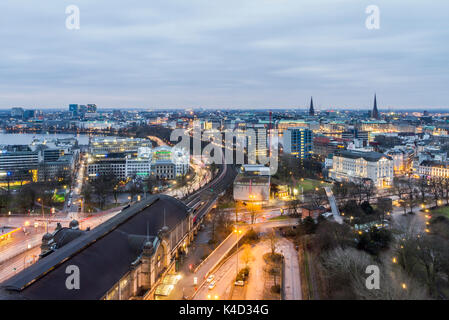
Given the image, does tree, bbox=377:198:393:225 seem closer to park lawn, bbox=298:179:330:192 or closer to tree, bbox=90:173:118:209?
park lawn, bbox=298:179:330:192

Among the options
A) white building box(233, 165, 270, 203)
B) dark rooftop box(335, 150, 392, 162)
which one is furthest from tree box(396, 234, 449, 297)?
dark rooftop box(335, 150, 392, 162)

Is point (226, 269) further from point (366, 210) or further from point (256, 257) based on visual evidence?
point (366, 210)

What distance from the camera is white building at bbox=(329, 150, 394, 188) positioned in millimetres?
29047

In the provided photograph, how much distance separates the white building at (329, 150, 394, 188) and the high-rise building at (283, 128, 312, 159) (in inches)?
422

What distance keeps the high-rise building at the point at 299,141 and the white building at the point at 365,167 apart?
1072 cm

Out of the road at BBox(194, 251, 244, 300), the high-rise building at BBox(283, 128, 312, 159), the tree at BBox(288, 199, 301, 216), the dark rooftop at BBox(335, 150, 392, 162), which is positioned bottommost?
the road at BBox(194, 251, 244, 300)

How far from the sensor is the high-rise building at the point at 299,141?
140 feet

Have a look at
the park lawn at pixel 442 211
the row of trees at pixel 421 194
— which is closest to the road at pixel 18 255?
the row of trees at pixel 421 194

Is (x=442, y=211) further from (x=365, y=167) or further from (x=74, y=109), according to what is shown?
(x=74, y=109)

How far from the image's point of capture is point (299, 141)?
42.9m

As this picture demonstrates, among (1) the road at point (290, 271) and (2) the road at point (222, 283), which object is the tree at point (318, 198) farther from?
(2) the road at point (222, 283)

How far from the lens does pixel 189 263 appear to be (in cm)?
1393

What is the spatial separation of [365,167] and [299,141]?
1390 cm
